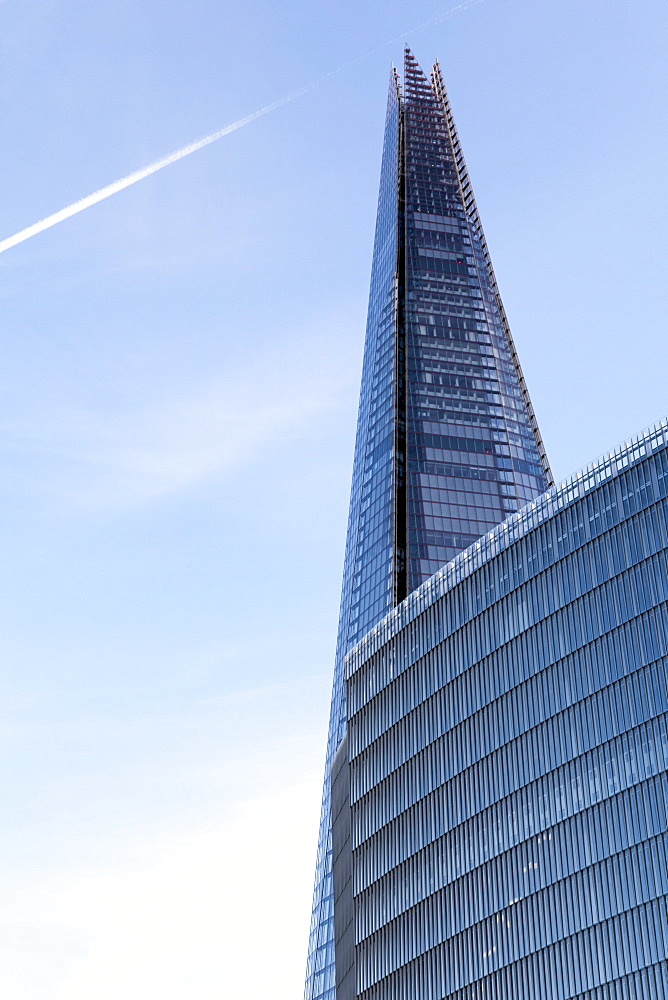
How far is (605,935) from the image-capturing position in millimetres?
85562

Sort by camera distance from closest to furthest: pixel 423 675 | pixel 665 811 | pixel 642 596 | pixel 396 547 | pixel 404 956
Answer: pixel 665 811 → pixel 642 596 → pixel 404 956 → pixel 423 675 → pixel 396 547

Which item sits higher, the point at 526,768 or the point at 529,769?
the point at 526,768

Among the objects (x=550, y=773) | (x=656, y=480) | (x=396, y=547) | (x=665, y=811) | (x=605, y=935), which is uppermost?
(x=396, y=547)

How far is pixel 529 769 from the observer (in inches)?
3780

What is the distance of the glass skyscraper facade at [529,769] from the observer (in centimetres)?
8662

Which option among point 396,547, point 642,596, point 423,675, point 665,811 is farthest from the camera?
point 396,547

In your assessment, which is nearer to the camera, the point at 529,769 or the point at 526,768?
the point at 529,769

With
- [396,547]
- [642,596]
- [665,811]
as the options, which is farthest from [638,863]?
[396,547]

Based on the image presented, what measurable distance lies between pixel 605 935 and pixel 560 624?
69.2 feet

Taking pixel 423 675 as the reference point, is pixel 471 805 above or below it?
below

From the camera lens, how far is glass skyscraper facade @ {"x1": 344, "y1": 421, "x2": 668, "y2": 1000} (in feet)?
284

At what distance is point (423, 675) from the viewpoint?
11088 centimetres

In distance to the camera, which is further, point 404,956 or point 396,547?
point 396,547

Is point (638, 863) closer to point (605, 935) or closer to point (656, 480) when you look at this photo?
point (605, 935)
